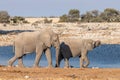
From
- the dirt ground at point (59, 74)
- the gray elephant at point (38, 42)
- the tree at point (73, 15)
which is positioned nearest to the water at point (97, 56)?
the gray elephant at point (38, 42)

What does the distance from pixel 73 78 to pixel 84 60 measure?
8.43 m

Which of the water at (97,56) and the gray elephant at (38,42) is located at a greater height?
the gray elephant at (38,42)

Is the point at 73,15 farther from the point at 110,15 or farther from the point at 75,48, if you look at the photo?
the point at 75,48

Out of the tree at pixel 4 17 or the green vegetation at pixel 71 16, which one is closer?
the tree at pixel 4 17

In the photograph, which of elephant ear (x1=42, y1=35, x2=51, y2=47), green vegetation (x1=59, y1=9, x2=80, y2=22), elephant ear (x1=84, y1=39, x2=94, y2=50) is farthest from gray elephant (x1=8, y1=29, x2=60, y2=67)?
green vegetation (x1=59, y1=9, x2=80, y2=22)

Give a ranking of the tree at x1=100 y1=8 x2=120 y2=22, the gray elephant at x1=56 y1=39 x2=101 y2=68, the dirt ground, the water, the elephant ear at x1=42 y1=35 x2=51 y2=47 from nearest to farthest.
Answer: the dirt ground
the elephant ear at x1=42 y1=35 x2=51 y2=47
the gray elephant at x1=56 y1=39 x2=101 y2=68
the water
the tree at x1=100 y1=8 x2=120 y2=22

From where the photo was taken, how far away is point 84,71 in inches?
888

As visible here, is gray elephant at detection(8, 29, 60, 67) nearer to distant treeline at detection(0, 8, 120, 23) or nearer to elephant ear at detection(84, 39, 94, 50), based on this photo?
elephant ear at detection(84, 39, 94, 50)

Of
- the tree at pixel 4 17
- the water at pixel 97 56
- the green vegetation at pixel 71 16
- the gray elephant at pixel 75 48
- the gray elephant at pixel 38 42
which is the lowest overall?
the green vegetation at pixel 71 16

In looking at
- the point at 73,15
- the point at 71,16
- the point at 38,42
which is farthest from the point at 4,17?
the point at 38,42

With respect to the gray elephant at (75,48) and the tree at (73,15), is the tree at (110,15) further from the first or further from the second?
the gray elephant at (75,48)

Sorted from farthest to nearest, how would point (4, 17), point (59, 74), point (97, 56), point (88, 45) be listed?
point (4, 17), point (97, 56), point (88, 45), point (59, 74)

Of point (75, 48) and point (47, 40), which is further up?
point (47, 40)

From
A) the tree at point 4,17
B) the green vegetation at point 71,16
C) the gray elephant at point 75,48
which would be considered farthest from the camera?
the green vegetation at point 71,16
